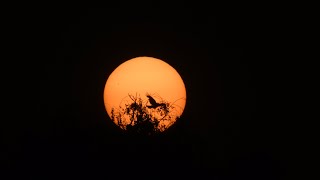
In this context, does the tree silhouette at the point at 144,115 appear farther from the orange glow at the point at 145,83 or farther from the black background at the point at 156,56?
the black background at the point at 156,56

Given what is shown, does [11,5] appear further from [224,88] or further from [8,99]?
[224,88]

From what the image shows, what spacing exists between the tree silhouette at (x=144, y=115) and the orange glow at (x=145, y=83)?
0.25 feet

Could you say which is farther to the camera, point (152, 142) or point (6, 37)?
point (6, 37)

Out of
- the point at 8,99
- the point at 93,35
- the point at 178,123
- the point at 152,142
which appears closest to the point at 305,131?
the point at 178,123

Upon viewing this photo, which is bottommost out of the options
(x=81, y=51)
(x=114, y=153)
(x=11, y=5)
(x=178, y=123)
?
(x=114, y=153)

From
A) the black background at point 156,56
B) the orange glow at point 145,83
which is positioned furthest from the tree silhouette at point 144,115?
the black background at point 156,56

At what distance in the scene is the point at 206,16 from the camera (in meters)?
9.04

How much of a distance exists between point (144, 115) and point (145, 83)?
655 millimetres

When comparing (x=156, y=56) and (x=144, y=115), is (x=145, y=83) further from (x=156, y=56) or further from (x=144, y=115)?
(x=156, y=56)

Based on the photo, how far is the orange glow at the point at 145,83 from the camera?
7566 mm

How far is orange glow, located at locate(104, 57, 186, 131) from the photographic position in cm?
757

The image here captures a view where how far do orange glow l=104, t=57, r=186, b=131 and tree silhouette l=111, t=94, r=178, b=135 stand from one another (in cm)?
8

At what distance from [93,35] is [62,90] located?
117 cm

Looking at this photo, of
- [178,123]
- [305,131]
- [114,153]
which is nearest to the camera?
[114,153]
